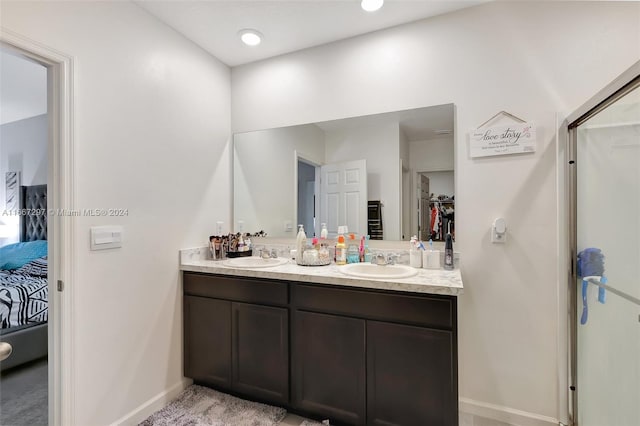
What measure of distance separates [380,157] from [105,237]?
69.7 inches

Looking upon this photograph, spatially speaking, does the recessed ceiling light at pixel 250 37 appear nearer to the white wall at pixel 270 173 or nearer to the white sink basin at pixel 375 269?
the white wall at pixel 270 173

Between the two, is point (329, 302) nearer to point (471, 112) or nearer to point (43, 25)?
point (471, 112)

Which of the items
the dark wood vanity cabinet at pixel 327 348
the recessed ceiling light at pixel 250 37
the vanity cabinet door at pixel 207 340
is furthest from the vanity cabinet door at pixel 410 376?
the recessed ceiling light at pixel 250 37

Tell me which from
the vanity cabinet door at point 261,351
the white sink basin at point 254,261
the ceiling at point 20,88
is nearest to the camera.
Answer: the vanity cabinet door at point 261,351

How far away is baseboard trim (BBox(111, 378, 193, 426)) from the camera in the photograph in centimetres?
175

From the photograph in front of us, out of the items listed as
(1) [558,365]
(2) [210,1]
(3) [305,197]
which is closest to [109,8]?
(2) [210,1]

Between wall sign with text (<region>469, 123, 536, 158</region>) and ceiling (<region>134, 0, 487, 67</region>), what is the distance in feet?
2.65

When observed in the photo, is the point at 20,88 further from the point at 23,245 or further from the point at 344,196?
the point at 344,196

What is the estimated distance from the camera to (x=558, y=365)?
170cm

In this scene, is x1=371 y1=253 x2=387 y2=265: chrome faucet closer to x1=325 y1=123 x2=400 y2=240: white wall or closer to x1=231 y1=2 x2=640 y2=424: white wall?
x1=325 y1=123 x2=400 y2=240: white wall

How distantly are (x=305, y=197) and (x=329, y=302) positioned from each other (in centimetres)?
95

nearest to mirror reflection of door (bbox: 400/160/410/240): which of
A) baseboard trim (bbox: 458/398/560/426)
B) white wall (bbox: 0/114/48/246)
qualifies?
baseboard trim (bbox: 458/398/560/426)

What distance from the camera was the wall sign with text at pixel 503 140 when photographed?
5.82 feet

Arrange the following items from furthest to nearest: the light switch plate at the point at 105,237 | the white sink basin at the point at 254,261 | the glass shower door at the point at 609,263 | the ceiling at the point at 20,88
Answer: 1. the ceiling at the point at 20,88
2. the white sink basin at the point at 254,261
3. the light switch plate at the point at 105,237
4. the glass shower door at the point at 609,263
